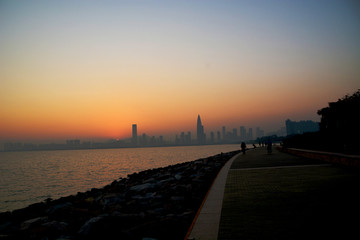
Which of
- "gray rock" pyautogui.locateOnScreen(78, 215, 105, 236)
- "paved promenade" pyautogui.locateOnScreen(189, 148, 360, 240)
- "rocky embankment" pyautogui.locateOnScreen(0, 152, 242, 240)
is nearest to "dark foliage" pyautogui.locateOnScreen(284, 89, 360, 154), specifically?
"paved promenade" pyautogui.locateOnScreen(189, 148, 360, 240)

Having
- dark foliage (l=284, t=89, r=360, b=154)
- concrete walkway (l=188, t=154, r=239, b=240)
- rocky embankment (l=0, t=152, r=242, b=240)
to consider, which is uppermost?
dark foliage (l=284, t=89, r=360, b=154)

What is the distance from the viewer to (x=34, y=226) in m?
8.79

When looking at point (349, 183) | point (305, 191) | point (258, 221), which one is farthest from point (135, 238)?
point (349, 183)

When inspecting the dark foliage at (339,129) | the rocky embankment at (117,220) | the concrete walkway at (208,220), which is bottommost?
the rocky embankment at (117,220)

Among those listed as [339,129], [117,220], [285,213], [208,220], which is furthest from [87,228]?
[339,129]

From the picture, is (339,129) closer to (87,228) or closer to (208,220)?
(208,220)

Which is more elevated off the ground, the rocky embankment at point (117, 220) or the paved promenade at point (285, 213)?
the paved promenade at point (285, 213)

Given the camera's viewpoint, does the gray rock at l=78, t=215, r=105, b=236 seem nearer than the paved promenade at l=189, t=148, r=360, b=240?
No

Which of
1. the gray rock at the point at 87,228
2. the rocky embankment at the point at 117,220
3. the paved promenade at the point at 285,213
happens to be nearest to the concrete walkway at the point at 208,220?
the paved promenade at the point at 285,213

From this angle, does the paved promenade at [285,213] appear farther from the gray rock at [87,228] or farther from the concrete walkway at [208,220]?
the gray rock at [87,228]

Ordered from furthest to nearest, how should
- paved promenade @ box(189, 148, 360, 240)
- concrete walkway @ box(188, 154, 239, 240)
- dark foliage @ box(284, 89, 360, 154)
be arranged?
dark foliage @ box(284, 89, 360, 154), concrete walkway @ box(188, 154, 239, 240), paved promenade @ box(189, 148, 360, 240)

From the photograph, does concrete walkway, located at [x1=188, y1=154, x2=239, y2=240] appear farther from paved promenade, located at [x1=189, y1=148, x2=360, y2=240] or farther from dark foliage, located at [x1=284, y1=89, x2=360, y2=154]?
dark foliage, located at [x1=284, y1=89, x2=360, y2=154]

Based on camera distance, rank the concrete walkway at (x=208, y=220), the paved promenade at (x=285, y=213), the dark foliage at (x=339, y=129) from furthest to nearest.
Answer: the dark foliage at (x=339, y=129) < the concrete walkway at (x=208, y=220) < the paved promenade at (x=285, y=213)

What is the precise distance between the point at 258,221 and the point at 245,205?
1441mm
